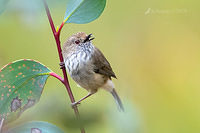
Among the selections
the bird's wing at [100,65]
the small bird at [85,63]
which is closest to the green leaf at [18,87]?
the small bird at [85,63]

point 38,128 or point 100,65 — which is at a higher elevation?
point 100,65

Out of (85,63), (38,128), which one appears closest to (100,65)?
(85,63)

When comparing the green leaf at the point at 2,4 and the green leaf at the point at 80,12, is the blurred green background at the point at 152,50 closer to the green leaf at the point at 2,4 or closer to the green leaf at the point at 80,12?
the green leaf at the point at 80,12

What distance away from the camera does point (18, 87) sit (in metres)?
1.54

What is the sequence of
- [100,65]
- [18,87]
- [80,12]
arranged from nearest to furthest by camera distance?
[18,87]
[80,12]
[100,65]

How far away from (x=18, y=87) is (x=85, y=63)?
1.67 m

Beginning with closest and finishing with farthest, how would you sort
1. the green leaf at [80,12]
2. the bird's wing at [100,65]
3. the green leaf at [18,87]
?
the green leaf at [18,87] < the green leaf at [80,12] < the bird's wing at [100,65]

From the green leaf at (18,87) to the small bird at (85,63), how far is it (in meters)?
1.33

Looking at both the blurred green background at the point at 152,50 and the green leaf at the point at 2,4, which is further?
the blurred green background at the point at 152,50

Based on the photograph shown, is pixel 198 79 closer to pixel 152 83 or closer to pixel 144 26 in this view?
pixel 152 83

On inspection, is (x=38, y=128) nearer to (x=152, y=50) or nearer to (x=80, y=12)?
(x=80, y=12)

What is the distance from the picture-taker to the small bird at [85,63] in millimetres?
3066

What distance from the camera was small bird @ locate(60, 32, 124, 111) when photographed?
3.07 m

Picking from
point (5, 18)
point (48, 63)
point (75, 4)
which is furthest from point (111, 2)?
point (5, 18)
